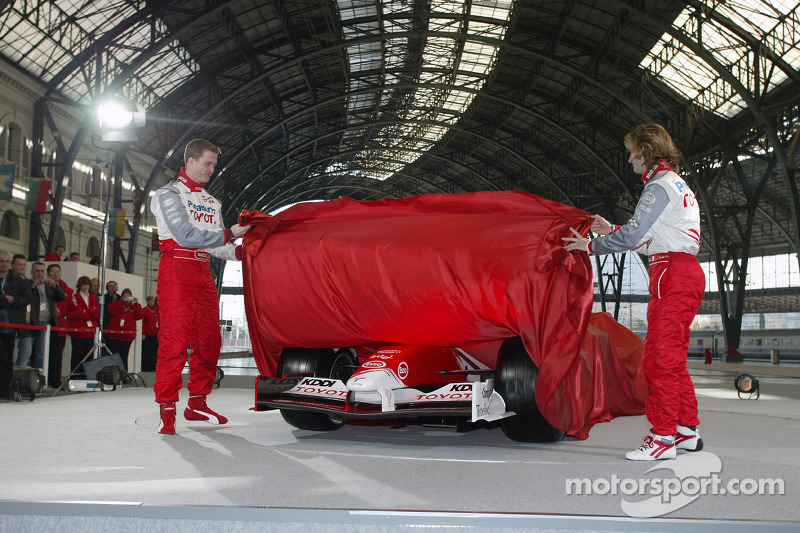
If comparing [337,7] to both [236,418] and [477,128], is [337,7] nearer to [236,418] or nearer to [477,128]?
[477,128]

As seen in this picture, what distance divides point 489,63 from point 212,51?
39.1ft

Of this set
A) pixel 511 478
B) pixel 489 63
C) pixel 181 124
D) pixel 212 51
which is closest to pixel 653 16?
pixel 489 63

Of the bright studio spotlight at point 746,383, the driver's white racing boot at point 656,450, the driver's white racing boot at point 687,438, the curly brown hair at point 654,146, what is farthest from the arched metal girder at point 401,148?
the driver's white racing boot at point 656,450

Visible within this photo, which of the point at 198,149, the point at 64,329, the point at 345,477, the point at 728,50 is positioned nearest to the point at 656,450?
the point at 345,477

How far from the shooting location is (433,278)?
4.62 metres

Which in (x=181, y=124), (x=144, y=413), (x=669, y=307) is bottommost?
(x=144, y=413)

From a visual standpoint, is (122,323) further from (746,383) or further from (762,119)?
(762,119)

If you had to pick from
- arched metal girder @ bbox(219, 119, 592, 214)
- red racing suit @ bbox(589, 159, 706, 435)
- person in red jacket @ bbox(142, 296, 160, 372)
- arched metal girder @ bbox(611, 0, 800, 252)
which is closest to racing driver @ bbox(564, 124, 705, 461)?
red racing suit @ bbox(589, 159, 706, 435)

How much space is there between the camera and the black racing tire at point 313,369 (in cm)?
528

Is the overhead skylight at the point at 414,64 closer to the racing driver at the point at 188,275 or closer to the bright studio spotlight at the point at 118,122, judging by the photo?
the bright studio spotlight at the point at 118,122

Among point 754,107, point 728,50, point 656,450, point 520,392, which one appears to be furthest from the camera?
point 728,50

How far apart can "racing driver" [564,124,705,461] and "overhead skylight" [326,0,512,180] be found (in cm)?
2095

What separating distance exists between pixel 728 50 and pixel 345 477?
2321cm

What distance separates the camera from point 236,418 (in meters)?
6.37
